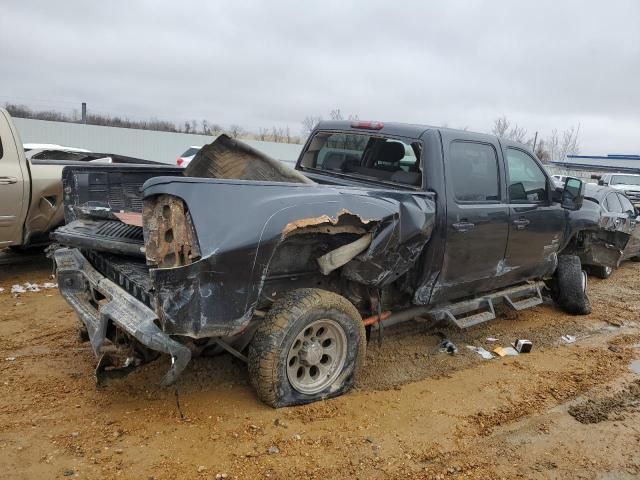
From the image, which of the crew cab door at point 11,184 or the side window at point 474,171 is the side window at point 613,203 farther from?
the crew cab door at point 11,184

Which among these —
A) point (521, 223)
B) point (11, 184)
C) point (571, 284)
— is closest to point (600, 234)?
point (571, 284)

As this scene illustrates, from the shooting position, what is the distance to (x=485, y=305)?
203 inches

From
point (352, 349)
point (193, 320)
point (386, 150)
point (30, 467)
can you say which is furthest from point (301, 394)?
point (386, 150)

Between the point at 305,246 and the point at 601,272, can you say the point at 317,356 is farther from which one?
the point at 601,272

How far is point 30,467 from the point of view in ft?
9.28

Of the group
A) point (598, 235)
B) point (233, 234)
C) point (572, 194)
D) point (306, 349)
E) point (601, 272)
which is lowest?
point (601, 272)

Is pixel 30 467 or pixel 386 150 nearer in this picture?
pixel 30 467

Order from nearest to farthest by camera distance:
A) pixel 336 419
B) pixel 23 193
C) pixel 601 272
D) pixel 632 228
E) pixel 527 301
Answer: pixel 336 419 → pixel 527 301 → pixel 23 193 → pixel 632 228 → pixel 601 272

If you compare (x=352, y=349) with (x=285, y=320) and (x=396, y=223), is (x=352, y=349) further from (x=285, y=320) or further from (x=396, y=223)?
(x=396, y=223)

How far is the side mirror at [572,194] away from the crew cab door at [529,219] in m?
0.09

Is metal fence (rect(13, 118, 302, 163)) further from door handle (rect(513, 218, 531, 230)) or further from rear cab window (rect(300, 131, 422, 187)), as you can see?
door handle (rect(513, 218, 531, 230))

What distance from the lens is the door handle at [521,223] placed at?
4939 mm

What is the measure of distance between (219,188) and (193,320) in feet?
2.45

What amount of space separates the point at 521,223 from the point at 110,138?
74.2 ft
